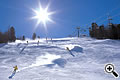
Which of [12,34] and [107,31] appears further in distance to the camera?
[12,34]

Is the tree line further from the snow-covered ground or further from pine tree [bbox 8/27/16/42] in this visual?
pine tree [bbox 8/27/16/42]

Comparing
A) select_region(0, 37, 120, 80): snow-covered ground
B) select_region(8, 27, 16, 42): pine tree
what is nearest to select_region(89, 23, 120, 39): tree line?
select_region(0, 37, 120, 80): snow-covered ground

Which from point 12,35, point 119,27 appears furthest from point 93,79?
point 12,35

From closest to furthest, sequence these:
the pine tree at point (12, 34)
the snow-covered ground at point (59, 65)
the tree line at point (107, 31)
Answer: the snow-covered ground at point (59, 65) → the tree line at point (107, 31) → the pine tree at point (12, 34)

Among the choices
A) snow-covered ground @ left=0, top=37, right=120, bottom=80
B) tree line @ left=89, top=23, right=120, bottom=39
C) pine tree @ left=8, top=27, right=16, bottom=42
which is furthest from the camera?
pine tree @ left=8, top=27, right=16, bottom=42

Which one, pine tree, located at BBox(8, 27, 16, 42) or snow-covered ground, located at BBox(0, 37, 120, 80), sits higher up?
pine tree, located at BBox(8, 27, 16, 42)

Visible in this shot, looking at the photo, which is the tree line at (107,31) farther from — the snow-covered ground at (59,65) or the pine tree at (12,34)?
the pine tree at (12,34)

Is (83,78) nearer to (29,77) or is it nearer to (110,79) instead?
(110,79)

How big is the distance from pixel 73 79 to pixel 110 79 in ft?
5.30

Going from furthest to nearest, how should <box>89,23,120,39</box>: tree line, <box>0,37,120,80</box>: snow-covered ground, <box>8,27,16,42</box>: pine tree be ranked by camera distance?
1. <box>8,27,16,42</box>: pine tree
2. <box>89,23,120,39</box>: tree line
3. <box>0,37,120,80</box>: snow-covered ground

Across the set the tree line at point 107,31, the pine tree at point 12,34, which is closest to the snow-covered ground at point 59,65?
the tree line at point 107,31

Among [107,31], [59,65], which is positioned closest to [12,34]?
[107,31]

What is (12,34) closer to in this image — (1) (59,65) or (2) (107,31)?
(2) (107,31)

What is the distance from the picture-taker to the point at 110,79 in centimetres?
488
